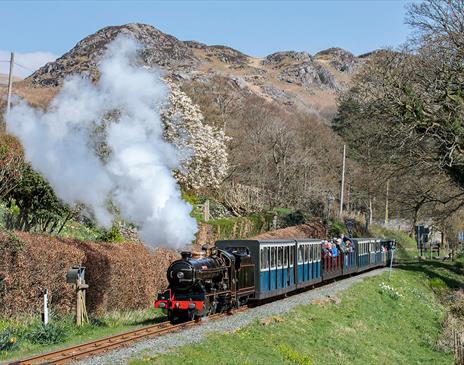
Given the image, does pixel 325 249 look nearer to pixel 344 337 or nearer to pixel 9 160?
pixel 344 337

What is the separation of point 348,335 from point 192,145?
67.5 feet

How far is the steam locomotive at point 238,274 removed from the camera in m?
19.0

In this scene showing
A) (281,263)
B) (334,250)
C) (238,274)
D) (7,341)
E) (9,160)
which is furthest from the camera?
(334,250)

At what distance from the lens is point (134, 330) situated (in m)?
17.5

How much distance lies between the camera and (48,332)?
1655 centimetres

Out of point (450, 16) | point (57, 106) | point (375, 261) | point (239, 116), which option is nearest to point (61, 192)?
point (57, 106)

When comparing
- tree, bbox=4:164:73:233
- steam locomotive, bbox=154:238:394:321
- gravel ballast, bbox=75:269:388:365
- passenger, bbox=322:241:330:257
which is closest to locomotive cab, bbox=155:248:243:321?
steam locomotive, bbox=154:238:394:321

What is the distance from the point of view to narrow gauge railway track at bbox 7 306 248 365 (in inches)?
519

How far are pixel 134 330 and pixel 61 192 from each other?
7360 millimetres

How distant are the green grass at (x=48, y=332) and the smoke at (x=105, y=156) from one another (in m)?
3.12

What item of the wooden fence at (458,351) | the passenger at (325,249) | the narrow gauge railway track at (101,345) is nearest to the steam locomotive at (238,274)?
the passenger at (325,249)

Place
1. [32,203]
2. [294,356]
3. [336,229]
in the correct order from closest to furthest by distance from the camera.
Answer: [294,356]
[32,203]
[336,229]

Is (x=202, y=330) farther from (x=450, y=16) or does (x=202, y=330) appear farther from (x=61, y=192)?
(x=450, y=16)

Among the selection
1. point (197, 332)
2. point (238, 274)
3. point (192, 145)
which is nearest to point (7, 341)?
point (197, 332)
